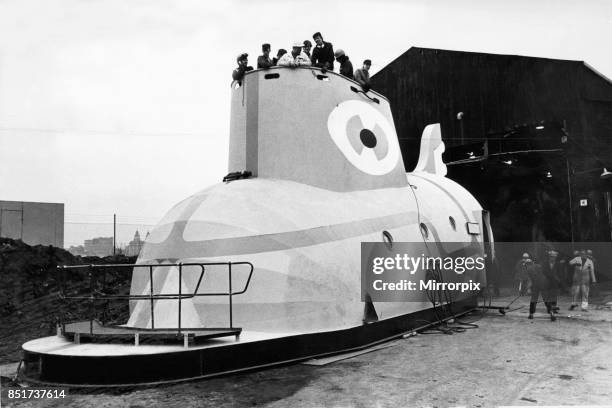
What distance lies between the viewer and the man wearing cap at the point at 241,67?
10.8 meters

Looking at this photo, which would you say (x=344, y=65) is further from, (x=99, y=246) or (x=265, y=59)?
(x=99, y=246)

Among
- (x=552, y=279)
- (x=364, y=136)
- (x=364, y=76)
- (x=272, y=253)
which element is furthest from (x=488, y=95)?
(x=272, y=253)

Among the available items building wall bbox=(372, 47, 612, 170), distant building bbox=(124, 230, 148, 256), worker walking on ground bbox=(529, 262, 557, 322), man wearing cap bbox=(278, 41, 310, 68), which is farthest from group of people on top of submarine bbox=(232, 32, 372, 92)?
distant building bbox=(124, 230, 148, 256)

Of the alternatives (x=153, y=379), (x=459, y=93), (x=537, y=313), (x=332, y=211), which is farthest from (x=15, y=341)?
(x=459, y=93)

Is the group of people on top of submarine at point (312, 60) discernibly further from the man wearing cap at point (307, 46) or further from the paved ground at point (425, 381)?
the paved ground at point (425, 381)

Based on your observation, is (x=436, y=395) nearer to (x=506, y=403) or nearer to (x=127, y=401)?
(x=506, y=403)

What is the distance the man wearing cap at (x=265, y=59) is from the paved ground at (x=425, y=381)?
5875mm

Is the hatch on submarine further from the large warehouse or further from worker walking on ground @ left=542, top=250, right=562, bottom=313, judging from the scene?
the large warehouse

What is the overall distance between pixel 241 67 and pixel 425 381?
23.1ft

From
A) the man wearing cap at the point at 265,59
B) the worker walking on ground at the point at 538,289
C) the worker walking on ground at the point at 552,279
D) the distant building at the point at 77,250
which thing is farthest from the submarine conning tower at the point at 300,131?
the distant building at the point at 77,250

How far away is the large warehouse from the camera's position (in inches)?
776

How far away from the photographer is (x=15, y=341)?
41.7 ft

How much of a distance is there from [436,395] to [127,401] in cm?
388

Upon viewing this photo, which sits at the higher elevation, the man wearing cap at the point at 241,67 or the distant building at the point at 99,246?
the man wearing cap at the point at 241,67
